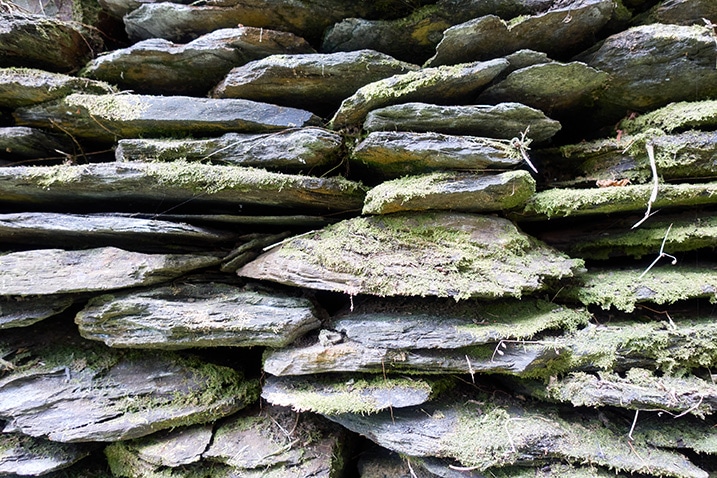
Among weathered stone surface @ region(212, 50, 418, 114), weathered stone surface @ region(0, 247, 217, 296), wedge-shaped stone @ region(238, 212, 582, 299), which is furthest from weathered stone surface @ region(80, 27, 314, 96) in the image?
wedge-shaped stone @ region(238, 212, 582, 299)

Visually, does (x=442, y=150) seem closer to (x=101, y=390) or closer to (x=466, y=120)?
(x=466, y=120)

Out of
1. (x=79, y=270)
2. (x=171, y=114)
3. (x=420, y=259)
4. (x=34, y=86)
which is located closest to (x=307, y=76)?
(x=171, y=114)

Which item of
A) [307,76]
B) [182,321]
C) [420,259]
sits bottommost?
[182,321]

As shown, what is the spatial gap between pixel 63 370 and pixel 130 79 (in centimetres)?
333

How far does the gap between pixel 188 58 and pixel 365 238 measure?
9.00ft

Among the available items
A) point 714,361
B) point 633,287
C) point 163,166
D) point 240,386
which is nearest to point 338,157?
point 163,166

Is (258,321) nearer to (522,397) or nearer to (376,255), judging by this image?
(376,255)

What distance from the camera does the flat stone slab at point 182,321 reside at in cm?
344

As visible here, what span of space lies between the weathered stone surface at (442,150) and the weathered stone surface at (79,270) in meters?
2.36

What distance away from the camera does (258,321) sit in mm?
3473

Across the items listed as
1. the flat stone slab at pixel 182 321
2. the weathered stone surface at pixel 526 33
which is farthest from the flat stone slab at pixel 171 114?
the flat stone slab at pixel 182 321

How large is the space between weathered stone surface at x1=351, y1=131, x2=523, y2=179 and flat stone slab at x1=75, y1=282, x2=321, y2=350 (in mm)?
1852

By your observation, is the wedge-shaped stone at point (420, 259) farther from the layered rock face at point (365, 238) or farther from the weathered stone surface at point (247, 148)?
the weathered stone surface at point (247, 148)

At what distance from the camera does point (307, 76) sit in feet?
11.8
